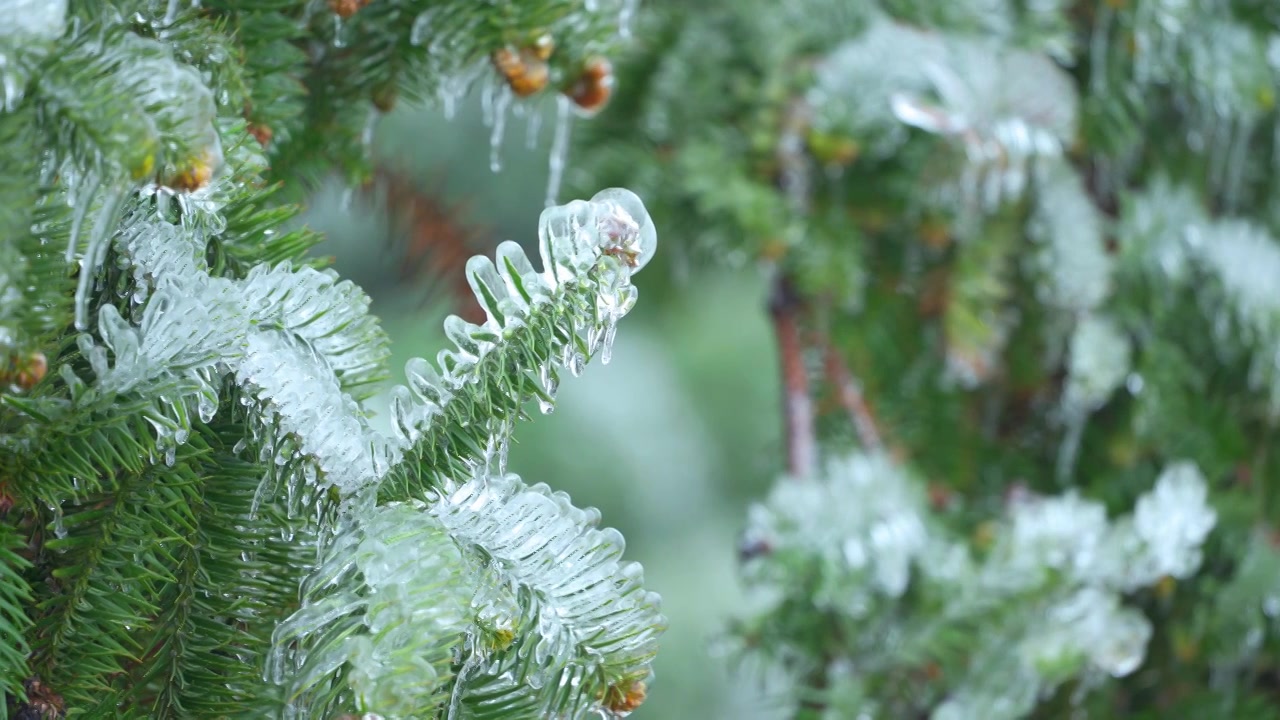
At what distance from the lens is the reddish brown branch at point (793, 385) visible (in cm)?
73

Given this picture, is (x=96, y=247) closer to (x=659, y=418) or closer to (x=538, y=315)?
(x=538, y=315)

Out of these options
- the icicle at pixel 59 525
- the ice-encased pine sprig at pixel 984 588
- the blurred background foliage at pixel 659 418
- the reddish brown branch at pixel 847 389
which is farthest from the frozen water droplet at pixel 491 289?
the blurred background foliage at pixel 659 418

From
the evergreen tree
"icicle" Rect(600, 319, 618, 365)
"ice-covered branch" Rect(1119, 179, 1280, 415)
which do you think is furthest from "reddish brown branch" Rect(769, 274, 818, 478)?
"icicle" Rect(600, 319, 618, 365)

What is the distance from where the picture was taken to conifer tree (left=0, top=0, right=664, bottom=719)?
240 mm

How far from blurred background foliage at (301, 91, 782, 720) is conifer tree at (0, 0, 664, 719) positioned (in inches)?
45.8

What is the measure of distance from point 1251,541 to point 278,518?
1.95ft

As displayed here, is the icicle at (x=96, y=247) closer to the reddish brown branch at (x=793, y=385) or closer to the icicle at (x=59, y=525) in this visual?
the icicle at (x=59, y=525)

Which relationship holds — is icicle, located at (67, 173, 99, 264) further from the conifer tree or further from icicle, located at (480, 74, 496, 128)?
icicle, located at (480, 74, 496, 128)

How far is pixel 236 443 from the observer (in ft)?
0.95

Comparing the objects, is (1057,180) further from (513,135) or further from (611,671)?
(513,135)

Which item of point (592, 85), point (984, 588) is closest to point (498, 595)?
point (592, 85)

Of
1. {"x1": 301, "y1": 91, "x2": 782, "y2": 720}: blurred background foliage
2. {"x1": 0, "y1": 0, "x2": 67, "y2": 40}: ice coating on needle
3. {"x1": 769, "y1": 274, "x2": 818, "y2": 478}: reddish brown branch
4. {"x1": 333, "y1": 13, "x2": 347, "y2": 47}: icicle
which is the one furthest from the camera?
{"x1": 301, "y1": 91, "x2": 782, "y2": 720}: blurred background foliage

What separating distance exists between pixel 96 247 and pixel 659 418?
1539 millimetres

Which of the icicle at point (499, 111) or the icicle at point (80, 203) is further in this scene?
the icicle at point (499, 111)
